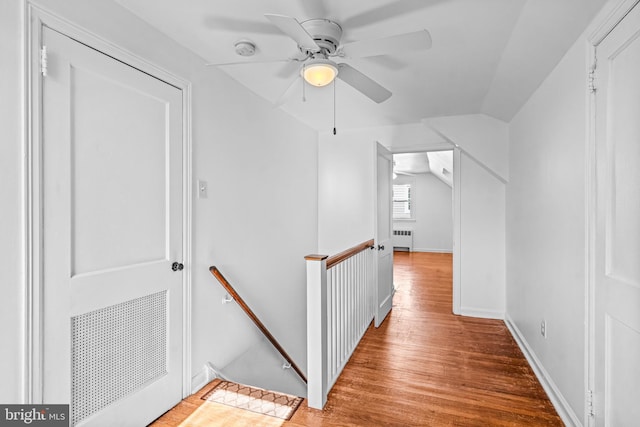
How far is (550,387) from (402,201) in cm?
831

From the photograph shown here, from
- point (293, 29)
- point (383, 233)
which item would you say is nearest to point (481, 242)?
point (383, 233)

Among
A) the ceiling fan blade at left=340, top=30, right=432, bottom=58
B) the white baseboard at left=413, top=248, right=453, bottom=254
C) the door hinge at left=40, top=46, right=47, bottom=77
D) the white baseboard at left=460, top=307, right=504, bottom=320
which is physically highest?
the ceiling fan blade at left=340, top=30, right=432, bottom=58

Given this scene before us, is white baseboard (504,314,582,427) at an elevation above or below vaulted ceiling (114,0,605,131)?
below

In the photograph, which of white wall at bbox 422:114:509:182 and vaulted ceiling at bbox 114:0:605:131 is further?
white wall at bbox 422:114:509:182

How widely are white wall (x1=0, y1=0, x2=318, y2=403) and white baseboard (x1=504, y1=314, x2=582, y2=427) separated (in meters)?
2.25

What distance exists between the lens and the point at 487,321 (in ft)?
12.1

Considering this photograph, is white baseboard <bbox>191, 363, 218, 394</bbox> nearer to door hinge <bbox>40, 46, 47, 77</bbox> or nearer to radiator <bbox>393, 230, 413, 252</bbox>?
door hinge <bbox>40, 46, 47, 77</bbox>

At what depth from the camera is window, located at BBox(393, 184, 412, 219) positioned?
399 inches

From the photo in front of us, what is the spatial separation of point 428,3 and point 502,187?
2733 mm

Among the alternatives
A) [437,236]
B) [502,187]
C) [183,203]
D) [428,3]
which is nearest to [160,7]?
[183,203]

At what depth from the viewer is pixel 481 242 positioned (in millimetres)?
3822

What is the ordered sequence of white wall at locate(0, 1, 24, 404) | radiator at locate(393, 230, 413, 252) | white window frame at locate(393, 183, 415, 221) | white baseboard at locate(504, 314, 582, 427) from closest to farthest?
white wall at locate(0, 1, 24, 404) < white baseboard at locate(504, 314, 582, 427) < radiator at locate(393, 230, 413, 252) < white window frame at locate(393, 183, 415, 221)

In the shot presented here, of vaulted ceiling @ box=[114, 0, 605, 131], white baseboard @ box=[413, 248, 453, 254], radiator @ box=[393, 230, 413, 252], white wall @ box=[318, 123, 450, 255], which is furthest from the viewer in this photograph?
radiator @ box=[393, 230, 413, 252]

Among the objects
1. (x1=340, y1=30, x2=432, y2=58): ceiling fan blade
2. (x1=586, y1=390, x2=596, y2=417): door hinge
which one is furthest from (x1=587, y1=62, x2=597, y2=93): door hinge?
(x1=586, y1=390, x2=596, y2=417): door hinge
